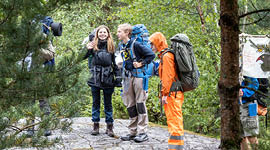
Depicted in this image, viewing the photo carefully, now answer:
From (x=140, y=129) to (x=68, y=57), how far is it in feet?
11.0

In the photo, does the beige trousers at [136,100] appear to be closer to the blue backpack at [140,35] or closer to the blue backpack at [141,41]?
the blue backpack at [141,41]

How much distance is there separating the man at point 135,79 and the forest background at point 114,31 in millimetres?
659

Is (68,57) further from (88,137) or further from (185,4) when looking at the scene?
(185,4)

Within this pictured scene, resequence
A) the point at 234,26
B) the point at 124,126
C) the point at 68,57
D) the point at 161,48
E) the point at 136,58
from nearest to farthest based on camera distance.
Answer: the point at 234,26 < the point at 68,57 < the point at 161,48 < the point at 136,58 < the point at 124,126

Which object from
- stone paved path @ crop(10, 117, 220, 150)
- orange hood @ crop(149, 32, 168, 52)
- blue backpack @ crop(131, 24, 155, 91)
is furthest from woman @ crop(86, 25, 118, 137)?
orange hood @ crop(149, 32, 168, 52)

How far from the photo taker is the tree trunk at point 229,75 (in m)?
2.33

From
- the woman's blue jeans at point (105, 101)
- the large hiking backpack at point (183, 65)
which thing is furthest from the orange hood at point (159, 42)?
the woman's blue jeans at point (105, 101)

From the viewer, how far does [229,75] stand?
2.38 m

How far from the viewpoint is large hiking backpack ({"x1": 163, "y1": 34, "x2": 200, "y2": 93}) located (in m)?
4.75

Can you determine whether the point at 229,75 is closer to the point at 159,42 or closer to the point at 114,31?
the point at 159,42

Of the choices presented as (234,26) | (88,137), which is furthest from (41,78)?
(88,137)

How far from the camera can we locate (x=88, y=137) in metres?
6.51

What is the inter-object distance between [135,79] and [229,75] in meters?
3.42

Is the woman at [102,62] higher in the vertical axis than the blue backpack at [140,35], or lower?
lower
